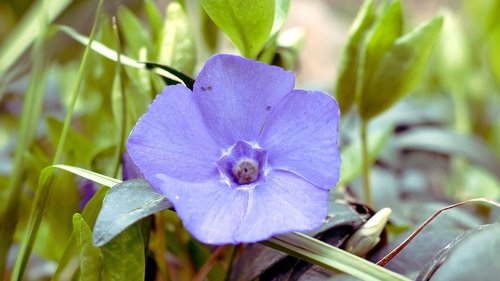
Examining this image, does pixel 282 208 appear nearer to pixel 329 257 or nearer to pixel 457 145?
pixel 329 257

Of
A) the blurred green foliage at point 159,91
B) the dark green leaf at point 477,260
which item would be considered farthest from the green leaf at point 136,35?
the dark green leaf at point 477,260

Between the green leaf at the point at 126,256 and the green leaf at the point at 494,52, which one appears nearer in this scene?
the green leaf at the point at 126,256

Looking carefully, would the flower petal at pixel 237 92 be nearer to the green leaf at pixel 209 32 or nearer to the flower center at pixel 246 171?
the flower center at pixel 246 171

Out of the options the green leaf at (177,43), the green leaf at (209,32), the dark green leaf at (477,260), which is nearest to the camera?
the dark green leaf at (477,260)

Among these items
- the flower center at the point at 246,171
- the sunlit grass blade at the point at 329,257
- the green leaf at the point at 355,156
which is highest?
the flower center at the point at 246,171

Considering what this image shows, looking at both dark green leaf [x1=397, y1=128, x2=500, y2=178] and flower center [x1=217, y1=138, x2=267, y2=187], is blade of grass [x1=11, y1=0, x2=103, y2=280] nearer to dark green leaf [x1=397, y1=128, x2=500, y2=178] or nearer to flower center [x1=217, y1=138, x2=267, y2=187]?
flower center [x1=217, y1=138, x2=267, y2=187]

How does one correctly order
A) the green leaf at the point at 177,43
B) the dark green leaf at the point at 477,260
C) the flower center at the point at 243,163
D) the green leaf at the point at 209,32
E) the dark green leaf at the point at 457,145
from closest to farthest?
the dark green leaf at the point at 477,260 < the flower center at the point at 243,163 < the green leaf at the point at 177,43 < the green leaf at the point at 209,32 < the dark green leaf at the point at 457,145

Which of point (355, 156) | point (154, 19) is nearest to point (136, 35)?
point (154, 19)
